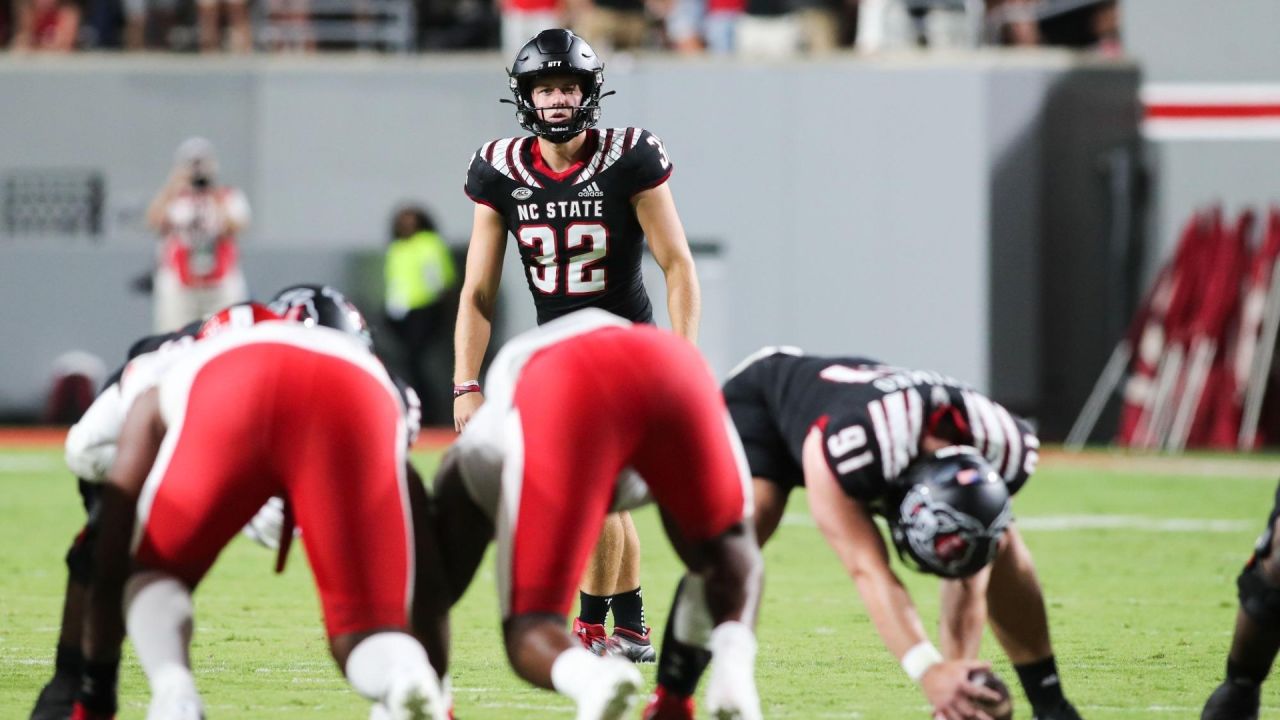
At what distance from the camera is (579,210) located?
6160 mm

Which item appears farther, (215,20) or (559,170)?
(215,20)

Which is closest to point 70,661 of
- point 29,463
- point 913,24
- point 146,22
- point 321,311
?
point 321,311

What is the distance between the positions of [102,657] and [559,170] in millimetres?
2523

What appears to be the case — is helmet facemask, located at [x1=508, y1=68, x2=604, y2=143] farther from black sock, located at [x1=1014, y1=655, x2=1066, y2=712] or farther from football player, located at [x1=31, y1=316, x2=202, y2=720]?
black sock, located at [x1=1014, y1=655, x2=1066, y2=712]

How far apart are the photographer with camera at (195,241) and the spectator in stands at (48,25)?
7.87ft

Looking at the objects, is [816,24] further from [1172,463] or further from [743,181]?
[1172,463]

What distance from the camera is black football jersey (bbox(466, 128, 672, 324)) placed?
616cm

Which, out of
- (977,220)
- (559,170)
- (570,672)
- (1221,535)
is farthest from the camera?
(977,220)

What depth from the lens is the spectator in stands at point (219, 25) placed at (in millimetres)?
17234

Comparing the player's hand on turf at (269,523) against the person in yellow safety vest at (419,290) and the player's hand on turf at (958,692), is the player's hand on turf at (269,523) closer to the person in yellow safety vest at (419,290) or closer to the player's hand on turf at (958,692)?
the player's hand on turf at (958,692)

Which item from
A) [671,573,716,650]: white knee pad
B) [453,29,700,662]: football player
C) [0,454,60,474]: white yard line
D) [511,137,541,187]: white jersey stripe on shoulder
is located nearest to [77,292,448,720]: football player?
[671,573,716,650]: white knee pad

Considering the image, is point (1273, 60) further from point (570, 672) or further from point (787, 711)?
point (570, 672)

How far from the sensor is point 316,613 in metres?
7.14

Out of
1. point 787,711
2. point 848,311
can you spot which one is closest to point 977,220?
point 848,311
